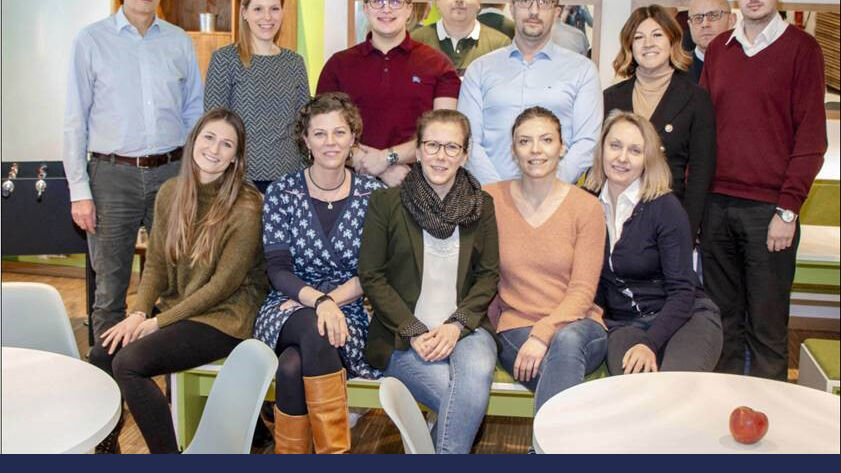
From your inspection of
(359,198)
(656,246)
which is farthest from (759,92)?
(359,198)

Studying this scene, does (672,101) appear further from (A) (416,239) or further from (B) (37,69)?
(B) (37,69)

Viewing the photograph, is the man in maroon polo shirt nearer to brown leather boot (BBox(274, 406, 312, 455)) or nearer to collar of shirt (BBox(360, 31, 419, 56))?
collar of shirt (BBox(360, 31, 419, 56))

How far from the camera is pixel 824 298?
414 centimetres

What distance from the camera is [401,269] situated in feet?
8.12

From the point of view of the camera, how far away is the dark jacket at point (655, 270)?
2420 millimetres

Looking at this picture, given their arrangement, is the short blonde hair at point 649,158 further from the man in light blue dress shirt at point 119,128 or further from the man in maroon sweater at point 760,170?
the man in light blue dress shirt at point 119,128

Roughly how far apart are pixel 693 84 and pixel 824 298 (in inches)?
74.4

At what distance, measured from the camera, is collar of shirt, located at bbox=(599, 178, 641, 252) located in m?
2.48

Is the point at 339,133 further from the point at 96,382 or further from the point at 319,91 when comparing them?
the point at 96,382

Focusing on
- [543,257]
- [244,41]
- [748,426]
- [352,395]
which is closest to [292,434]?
[352,395]

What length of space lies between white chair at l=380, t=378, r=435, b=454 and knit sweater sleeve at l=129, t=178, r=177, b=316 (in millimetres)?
1096

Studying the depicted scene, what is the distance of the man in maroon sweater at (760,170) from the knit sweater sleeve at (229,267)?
4.63ft

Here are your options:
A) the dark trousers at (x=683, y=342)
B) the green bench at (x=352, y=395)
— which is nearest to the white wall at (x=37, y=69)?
the green bench at (x=352, y=395)

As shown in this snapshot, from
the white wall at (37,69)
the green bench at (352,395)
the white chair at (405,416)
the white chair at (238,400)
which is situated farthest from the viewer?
the white wall at (37,69)
